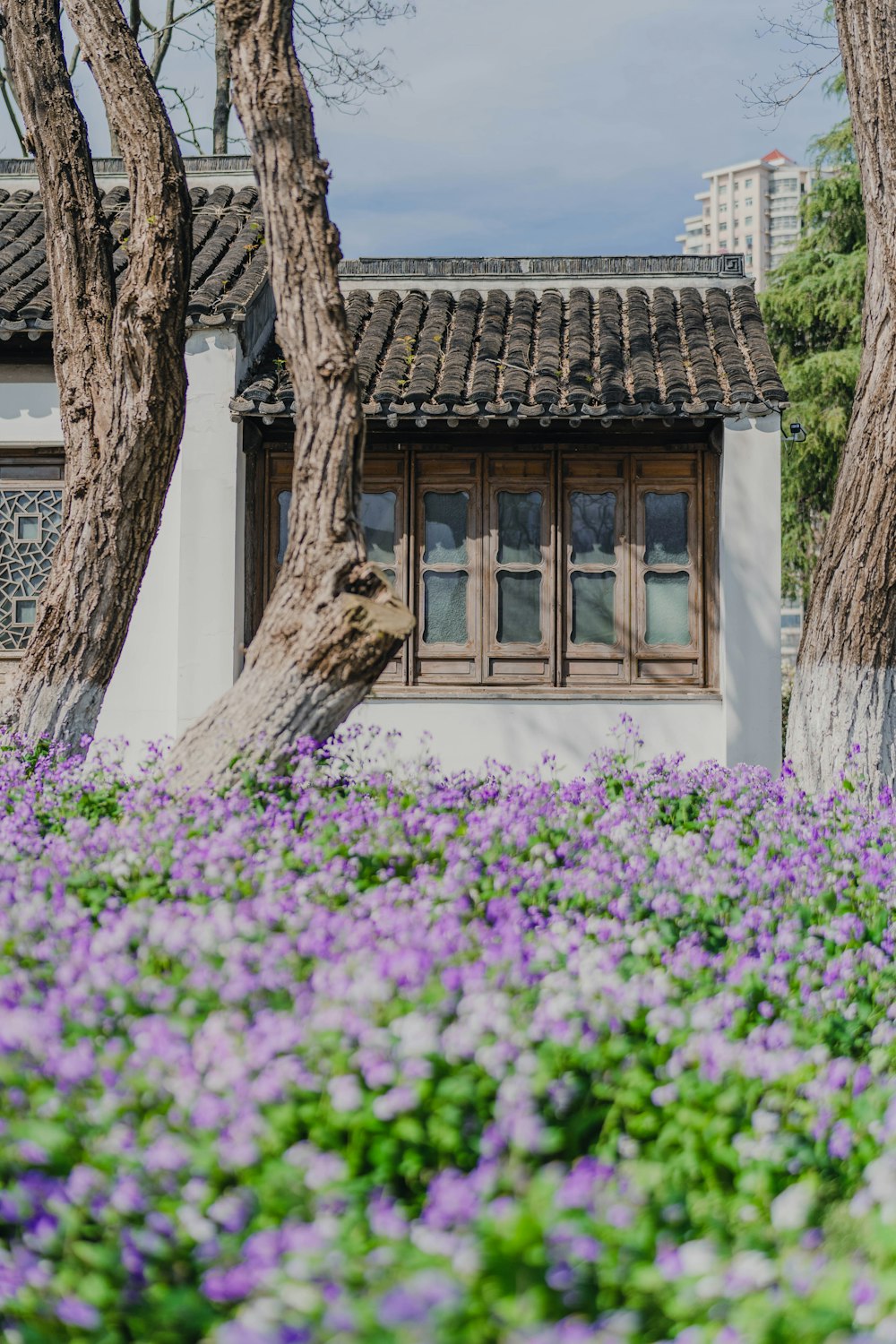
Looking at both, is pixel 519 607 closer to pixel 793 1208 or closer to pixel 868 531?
pixel 868 531

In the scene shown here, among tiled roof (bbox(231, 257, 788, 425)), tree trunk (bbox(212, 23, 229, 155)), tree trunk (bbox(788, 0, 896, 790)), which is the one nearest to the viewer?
tree trunk (bbox(788, 0, 896, 790))

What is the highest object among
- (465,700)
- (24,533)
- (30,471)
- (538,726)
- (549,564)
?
(30,471)

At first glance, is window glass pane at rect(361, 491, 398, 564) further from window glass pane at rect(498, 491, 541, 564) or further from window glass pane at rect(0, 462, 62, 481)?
window glass pane at rect(0, 462, 62, 481)

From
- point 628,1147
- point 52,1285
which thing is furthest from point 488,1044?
point 52,1285

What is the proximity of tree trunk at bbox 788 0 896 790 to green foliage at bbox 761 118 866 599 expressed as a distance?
42.3 feet

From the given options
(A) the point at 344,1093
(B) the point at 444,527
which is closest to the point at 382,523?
(B) the point at 444,527

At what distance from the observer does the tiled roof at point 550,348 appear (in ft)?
28.6

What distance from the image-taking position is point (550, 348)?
9.82 meters

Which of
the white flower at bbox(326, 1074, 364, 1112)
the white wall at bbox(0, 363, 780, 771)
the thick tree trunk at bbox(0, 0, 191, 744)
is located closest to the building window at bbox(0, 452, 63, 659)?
the white wall at bbox(0, 363, 780, 771)

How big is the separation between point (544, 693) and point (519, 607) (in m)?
0.72

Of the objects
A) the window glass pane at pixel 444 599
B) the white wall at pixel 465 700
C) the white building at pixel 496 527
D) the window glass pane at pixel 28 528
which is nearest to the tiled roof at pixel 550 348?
the white building at pixel 496 527

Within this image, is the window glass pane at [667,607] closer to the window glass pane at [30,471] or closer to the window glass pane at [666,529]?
the window glass pane at [666,529]

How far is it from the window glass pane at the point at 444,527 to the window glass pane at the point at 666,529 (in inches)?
55.1

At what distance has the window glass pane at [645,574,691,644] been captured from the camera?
30.8 ft
